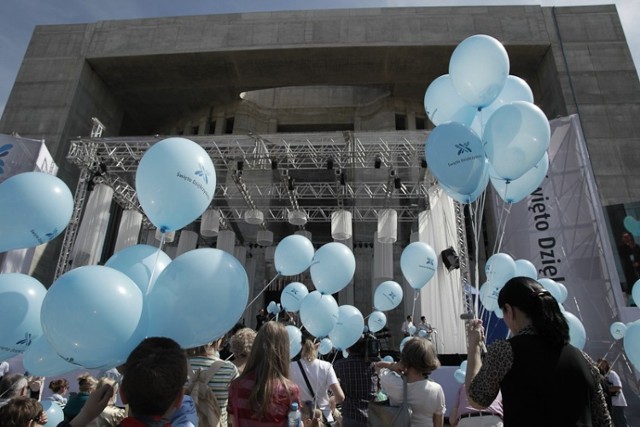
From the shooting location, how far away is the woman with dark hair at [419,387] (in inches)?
84.2

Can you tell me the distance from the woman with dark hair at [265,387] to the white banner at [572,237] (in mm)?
9250

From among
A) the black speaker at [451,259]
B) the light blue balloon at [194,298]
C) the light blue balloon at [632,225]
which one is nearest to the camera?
the light blue balloon at [194,298]

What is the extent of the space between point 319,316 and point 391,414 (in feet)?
6.24

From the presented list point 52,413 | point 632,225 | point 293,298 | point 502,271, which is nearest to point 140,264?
point 52,413

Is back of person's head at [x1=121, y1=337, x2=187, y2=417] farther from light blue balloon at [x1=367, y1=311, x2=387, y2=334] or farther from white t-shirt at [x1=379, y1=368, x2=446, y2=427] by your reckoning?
light blue balloon at [x1=367, y1=311, x2=387, y2=334]

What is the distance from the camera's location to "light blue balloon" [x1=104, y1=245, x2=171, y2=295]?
6.93ft

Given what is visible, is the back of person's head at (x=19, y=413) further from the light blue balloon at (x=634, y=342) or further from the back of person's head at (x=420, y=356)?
the light blue balloon at (x=634, y=342)

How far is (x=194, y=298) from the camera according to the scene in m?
1.79

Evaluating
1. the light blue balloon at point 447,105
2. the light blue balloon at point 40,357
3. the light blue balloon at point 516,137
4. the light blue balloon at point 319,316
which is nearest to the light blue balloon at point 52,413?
the light blue balloon at point 40,357

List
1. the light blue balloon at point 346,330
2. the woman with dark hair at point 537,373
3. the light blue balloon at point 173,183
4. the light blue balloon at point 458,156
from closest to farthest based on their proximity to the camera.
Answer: the woman with dark hair at point 537,373
the light blue balloon at point 173,183
the light blue balloon at point 458,156
the light blue balloon at point 346,330

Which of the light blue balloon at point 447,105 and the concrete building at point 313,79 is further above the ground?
the concrete building at point 313,79

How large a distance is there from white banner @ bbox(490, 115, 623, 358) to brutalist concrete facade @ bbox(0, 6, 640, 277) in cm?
244

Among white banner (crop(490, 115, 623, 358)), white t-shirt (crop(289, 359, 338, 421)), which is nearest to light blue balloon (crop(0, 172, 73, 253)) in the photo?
white t-shirt (crop(289, 359, 338, 421))

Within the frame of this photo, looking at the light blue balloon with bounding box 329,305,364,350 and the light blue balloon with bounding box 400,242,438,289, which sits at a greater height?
the light blue balloon with bounding box 400,242,438,289
